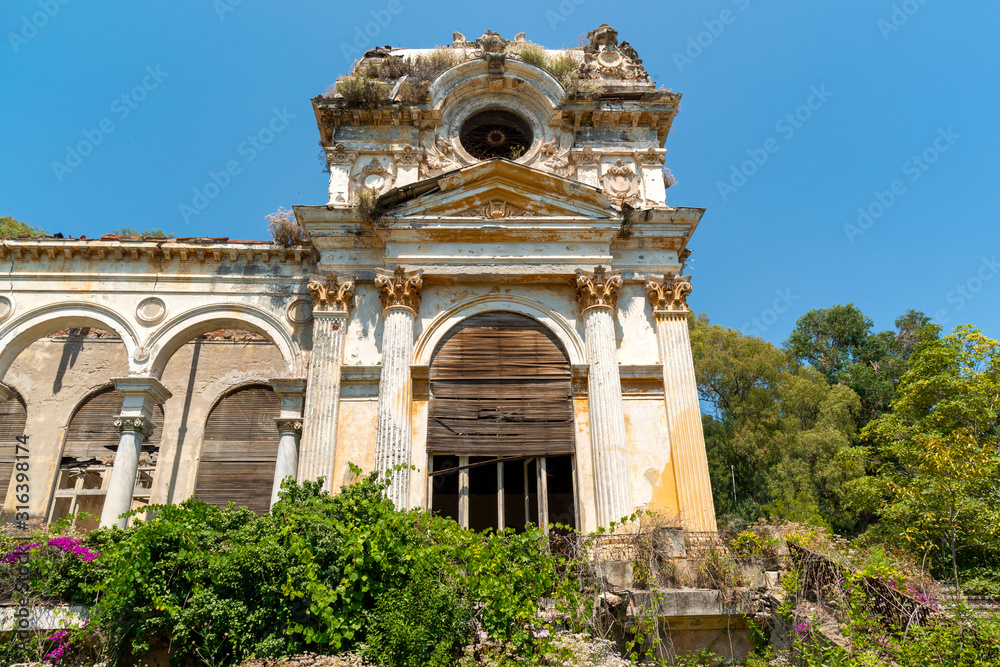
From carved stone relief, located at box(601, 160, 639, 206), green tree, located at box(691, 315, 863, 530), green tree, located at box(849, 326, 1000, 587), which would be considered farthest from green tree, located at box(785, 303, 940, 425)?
carved stone relief, located at box(601, 160, 639, 206)

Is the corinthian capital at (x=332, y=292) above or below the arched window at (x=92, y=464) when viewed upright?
above

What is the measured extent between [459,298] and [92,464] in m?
12.7

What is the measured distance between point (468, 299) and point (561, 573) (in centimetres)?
663

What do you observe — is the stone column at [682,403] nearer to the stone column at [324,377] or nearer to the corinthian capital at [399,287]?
the corinthian capital at [399,287]

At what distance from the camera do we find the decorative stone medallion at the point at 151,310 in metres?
14.8

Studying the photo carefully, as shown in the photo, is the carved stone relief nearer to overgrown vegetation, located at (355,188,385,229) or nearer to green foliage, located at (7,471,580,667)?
overgrown vegetation, located at (355,188,385,229)

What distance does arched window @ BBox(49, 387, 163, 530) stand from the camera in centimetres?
1822

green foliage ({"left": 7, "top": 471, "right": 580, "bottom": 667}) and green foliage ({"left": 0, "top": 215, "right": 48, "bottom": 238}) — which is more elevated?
green foliage ({"left": 0, "top": 215, "right": 48, "bottom": 238})

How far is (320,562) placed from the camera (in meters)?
7.64

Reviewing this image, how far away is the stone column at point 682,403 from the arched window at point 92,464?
14409 mm

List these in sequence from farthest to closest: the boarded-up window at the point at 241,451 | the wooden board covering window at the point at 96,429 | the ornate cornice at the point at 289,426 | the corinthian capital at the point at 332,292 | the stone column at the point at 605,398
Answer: the wooden board covering window at the point at 96,429 → the boarded-up window at the point at 241,451 → the ornate cornice at the point at 289,426 → the corinthian capital at the point at 332,292 → the stone column at the point at 605,398

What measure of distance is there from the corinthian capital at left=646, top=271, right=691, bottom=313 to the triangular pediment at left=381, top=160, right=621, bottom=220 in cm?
176

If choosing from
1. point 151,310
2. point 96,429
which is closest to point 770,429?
point 151,310

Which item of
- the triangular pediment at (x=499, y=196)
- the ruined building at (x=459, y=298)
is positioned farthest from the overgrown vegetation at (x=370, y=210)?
the triangular pediment at (x=499, y=196)
